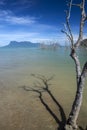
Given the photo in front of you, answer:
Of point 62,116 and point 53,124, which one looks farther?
point 62,116

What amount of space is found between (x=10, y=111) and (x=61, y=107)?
120 inches

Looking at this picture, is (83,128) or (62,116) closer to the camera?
(83,128)

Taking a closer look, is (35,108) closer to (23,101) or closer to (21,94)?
(23,101)

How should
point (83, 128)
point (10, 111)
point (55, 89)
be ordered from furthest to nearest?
point (55, 89), point (10, 111), point (83, 128)

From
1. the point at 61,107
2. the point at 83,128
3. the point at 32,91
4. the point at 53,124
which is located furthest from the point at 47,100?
the point at 83,128

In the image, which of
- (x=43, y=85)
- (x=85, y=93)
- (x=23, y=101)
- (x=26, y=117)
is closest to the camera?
(x=26, y=117)

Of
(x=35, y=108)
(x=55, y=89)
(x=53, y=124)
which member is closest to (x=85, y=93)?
(x=55, y=89)

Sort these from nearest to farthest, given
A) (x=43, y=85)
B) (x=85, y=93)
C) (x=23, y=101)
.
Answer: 1. (x=23, y=101)
2. (x=85, y=93)
3. (x=43, y=85)

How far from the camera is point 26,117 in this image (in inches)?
385

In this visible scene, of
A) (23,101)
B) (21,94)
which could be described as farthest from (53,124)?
(21,94)

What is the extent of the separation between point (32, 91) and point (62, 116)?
4.85 m

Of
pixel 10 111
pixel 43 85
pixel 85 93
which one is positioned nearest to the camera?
pixel 10 111

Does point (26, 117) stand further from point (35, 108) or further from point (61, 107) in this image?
point (61, 107)

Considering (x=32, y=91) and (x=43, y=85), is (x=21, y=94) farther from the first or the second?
(x=43, y=85)
